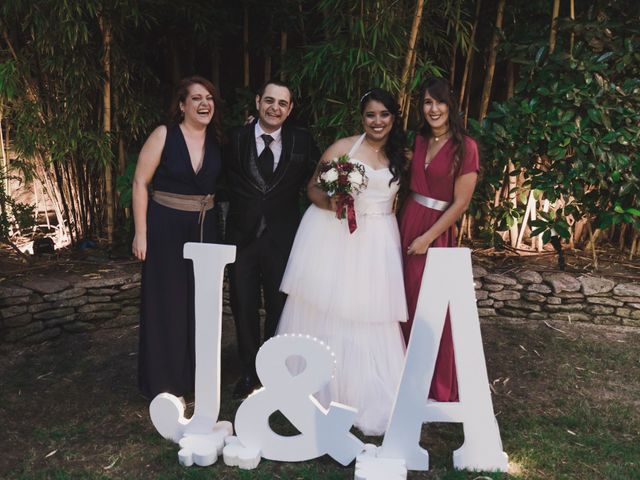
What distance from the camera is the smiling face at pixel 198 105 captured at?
8.87 ft

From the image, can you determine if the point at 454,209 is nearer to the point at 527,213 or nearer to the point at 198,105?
the point at 198,105

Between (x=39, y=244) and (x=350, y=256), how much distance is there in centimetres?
A: 313

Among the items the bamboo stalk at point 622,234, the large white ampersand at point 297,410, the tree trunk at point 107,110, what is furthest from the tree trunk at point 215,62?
the bamboo stalk at point 622,234

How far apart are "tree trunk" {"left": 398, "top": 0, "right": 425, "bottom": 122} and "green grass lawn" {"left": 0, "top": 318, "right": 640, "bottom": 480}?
1.64m

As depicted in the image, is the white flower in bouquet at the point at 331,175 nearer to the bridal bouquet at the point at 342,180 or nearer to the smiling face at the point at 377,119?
the bridal bouquet at the point at 342,180

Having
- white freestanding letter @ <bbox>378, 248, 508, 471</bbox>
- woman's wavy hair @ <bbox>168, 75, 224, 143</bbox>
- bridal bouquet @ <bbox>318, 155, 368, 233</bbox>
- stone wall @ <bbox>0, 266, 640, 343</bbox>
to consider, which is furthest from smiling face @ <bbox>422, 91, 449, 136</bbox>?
stone wall @ <bbox>0, 266, 640, 343</bbox>

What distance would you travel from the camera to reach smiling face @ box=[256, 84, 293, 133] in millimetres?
2738

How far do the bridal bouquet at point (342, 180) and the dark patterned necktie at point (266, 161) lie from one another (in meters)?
0.28

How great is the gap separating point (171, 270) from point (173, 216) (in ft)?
0.83

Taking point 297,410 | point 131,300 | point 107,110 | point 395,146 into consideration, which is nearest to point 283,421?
point 297,410

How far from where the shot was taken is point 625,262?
4672 mm

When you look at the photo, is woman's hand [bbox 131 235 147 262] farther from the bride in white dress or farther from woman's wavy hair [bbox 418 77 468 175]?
woman's wavy hair [bbox 418 77 468 175]

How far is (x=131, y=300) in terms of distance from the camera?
171 inches

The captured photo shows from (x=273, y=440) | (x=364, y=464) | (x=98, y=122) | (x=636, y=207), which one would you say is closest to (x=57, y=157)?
(x=98, y=122)
